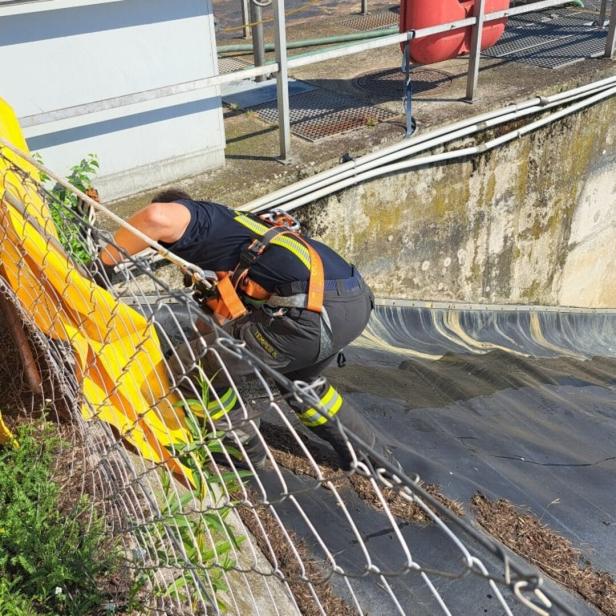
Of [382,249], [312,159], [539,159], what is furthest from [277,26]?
[539,159]

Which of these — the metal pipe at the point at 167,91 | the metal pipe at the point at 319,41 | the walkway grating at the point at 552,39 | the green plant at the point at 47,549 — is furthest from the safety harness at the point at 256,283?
the metal pipe at the point at 319,41

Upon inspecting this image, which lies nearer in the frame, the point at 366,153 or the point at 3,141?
the point at 3,141

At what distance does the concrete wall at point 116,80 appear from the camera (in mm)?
3643

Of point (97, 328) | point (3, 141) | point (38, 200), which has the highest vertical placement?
point (3, 141)

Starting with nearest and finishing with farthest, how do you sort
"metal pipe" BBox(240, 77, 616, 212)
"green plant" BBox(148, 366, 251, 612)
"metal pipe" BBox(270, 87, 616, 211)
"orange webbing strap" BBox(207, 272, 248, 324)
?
"green plant" BBox(148, 366, 251, 612), "orange webbing strap" BBox(207, 272, 248, 324), "metal pipe" BBox(240, 77, 616, 212), "metal pipe" BBox(270, 87, 616, 211)

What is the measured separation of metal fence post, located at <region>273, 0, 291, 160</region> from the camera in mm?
4201

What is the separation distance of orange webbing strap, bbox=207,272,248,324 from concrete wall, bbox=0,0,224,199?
1479mm

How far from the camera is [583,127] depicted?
6.36 metres

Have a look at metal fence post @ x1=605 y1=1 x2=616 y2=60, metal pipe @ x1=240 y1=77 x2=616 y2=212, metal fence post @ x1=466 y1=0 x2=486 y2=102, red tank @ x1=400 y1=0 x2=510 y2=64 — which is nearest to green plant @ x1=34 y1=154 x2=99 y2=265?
metal pipe @ x1=240 y1=77 x2=616 y2=212

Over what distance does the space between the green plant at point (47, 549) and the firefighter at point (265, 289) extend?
70 centimetres

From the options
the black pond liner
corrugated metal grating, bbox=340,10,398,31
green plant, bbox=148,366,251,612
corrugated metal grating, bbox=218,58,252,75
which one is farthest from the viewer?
corrugated metal grating, bbox=340,10,398,31

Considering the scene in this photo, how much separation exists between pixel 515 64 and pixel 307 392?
6065 millimetres

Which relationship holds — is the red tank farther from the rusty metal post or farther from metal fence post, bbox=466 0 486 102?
the rusty metal post

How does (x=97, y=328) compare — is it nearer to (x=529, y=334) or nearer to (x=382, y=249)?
(x=382, y=249)
